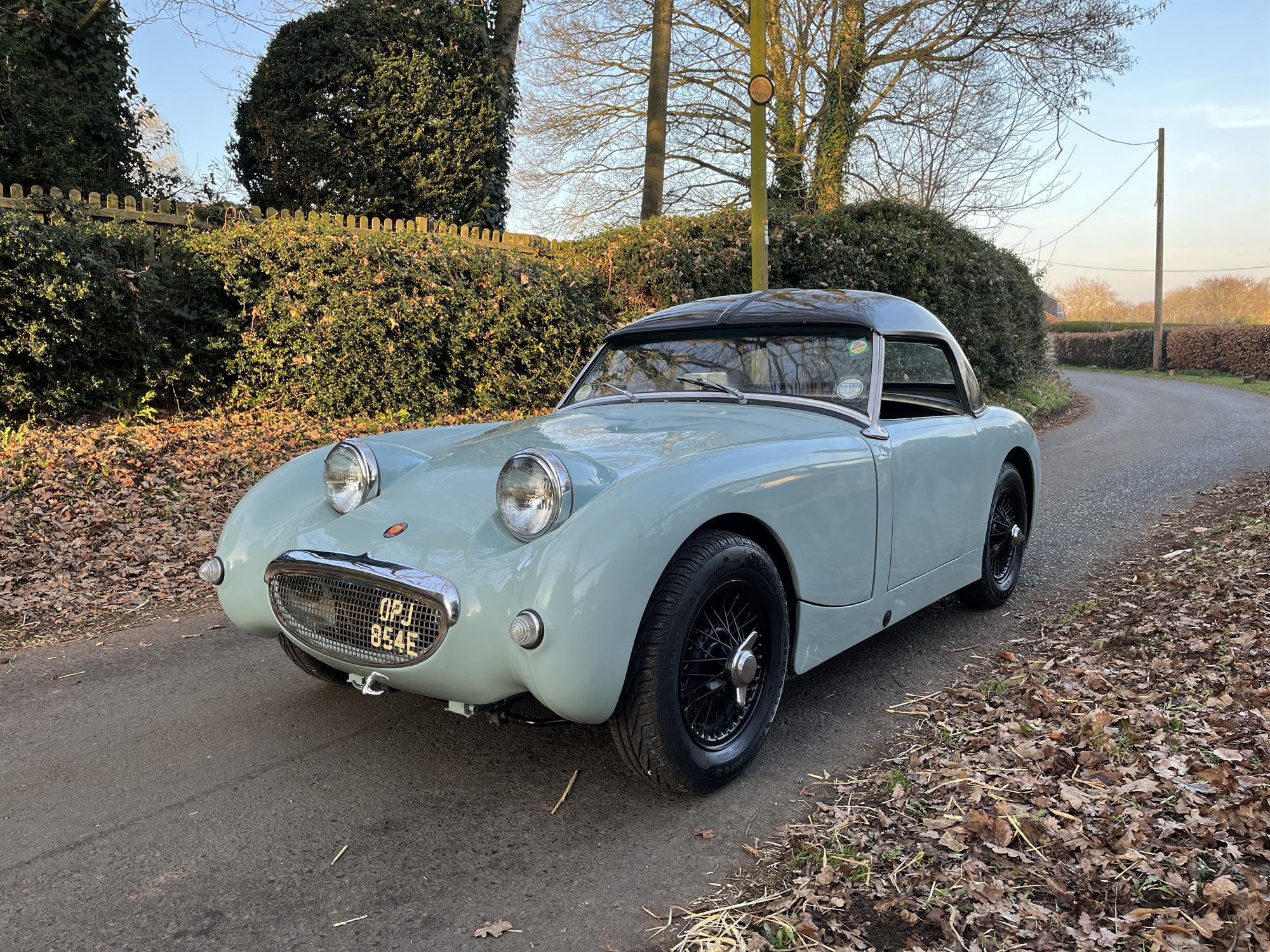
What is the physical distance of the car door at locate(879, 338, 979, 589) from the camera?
368 centimetres

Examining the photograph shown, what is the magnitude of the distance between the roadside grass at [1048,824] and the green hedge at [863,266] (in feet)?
27.0

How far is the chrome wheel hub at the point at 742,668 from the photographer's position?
282 centimetres

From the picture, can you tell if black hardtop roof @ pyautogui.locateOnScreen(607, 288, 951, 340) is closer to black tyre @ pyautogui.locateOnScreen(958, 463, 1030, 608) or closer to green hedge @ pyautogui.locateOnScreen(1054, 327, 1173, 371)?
black tyre @ pyautogui.locateOnScreen(958, 463, 1030, 608)

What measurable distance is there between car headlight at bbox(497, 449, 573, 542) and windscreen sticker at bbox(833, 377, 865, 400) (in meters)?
1.56

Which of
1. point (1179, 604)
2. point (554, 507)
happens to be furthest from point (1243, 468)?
point (554, 507)

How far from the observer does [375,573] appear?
2.66 m

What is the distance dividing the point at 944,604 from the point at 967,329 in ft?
37.0

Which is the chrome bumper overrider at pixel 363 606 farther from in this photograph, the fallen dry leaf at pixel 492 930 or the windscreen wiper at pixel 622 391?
the windscreen wiper at pixel 622 391

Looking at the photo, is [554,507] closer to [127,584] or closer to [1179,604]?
[1179,604]

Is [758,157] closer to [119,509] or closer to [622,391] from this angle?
[622,391]

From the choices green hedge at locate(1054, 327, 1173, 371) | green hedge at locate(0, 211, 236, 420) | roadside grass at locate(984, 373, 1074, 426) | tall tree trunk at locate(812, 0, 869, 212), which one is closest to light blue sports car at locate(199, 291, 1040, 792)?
green hedge at locate(0, 211, 236, 420)

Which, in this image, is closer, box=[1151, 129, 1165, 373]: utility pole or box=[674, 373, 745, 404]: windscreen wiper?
box=[674, 373, 745, 404]: windscreen wiper

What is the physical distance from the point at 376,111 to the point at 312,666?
1038 cm

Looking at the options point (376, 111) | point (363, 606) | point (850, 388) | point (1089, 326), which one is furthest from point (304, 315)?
point (1089, 326)
